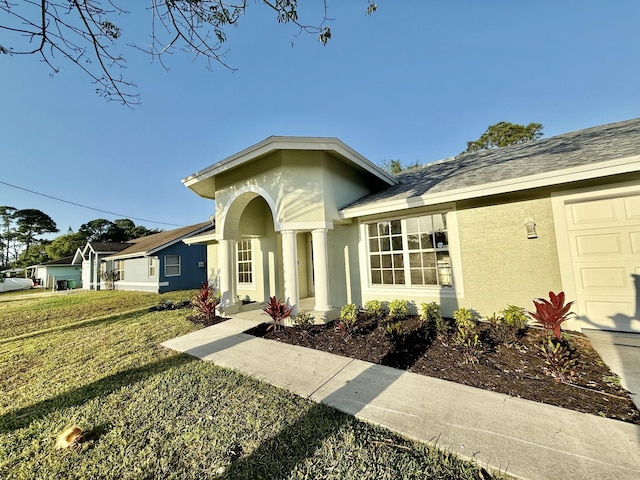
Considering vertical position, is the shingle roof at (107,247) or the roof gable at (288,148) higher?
the roof gable at (288,148)

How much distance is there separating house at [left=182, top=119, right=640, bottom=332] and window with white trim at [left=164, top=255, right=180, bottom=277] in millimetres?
11645

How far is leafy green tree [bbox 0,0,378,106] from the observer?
2967mm

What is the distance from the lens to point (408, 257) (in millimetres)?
6785

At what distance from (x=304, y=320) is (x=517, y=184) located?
17.1 feet

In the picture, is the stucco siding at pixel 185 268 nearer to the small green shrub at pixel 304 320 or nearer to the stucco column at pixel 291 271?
the stucco column at pixel 291 271

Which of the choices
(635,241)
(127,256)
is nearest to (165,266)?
(127,256)

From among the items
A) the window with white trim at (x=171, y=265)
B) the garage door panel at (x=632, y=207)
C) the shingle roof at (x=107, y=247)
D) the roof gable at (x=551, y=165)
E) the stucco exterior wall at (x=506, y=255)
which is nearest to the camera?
the roof gable at (x=551, y=165)

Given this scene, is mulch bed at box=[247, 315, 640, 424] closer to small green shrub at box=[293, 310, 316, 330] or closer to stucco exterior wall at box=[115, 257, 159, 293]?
small green shrub at box=[293, 310, 316, 330]

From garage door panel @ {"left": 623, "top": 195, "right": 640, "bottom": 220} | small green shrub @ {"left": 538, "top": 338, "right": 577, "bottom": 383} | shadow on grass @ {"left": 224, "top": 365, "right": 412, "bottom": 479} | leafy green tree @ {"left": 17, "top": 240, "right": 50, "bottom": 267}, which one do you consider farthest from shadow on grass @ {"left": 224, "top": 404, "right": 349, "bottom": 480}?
leafy green tree @ {"left": 17, "top": 240, "right": 50, "bottom": 267}

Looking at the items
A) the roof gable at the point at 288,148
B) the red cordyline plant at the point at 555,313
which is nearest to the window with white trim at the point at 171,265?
the roof gable at the point at 288,148

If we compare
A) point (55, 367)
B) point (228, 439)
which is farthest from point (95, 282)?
point (228, 439)

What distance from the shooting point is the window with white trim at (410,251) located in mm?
6367

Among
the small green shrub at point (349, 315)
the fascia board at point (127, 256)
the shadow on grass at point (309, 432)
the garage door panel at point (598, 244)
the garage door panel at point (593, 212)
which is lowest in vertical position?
the shadow on grass at point (309, 432)

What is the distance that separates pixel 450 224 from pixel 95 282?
28001 millimetres
